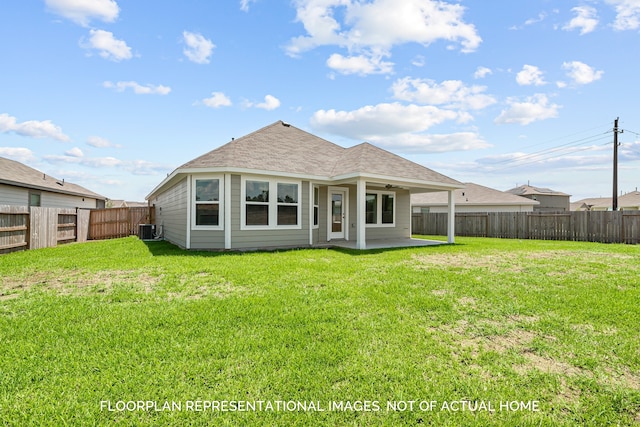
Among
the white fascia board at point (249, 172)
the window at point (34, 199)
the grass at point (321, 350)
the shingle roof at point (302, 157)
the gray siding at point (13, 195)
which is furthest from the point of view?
the window at point (34, 199)

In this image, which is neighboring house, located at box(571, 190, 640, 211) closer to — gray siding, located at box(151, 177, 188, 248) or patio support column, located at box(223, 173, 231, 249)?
patio support column, located at box(223, 173, 231, 249)

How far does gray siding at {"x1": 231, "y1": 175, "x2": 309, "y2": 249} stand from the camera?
10391mm

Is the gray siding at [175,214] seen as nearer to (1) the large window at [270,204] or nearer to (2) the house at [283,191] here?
(2) the house at [283,191]

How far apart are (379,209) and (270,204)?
19.5ft

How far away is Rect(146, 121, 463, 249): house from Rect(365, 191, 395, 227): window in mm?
48

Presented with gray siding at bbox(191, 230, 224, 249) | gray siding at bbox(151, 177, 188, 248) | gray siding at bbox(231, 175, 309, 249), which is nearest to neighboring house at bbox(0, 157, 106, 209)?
gray siding at bbox(151, 177, 188, 248)

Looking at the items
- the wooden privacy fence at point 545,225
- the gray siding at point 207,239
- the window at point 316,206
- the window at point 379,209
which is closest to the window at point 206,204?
the gray siding at point 207,239

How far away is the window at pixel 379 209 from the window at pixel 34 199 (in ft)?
59.9

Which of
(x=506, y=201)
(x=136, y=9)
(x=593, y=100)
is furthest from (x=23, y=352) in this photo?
(x=506, y=201)

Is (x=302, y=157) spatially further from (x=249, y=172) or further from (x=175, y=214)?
(x=175, y=214)

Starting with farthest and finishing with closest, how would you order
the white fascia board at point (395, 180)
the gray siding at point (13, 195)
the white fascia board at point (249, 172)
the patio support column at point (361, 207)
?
the gray siding at point (13, 195), the patio support column at point (361, 207), the white fascia board at point (395, 180), the white fascia board at point (249, 172)

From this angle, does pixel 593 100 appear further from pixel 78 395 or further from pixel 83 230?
pixel 83 230

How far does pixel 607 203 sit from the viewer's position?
177 feet

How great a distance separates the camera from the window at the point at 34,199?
17117 mm
